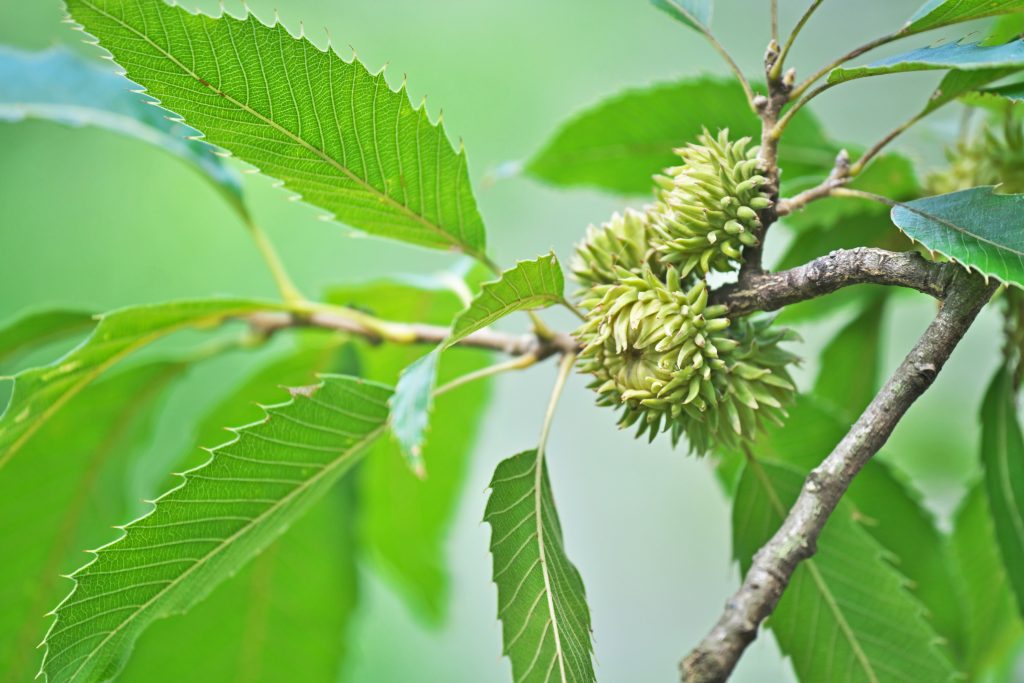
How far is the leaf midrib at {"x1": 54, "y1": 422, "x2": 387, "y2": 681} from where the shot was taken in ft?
1.93

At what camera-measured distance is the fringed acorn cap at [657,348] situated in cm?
54

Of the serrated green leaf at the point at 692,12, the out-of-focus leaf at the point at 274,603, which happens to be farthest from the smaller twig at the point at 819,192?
the out-of-focus leaf at the point at 274,603

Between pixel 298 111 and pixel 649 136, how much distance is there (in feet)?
1.37

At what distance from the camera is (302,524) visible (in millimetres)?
1104

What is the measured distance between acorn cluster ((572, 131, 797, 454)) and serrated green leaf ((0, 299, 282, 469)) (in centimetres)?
37

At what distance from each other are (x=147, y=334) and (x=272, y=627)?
1.55ft

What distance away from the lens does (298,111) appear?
0.60m

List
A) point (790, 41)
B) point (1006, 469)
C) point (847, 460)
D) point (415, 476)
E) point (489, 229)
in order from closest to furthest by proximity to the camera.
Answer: point (847, 460)
point (790, 41)
point (1006, 469)
point (415, 476)
point (489, 229)

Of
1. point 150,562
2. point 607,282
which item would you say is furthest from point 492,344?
point 150,562

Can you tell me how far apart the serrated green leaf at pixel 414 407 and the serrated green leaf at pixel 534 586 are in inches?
3.4

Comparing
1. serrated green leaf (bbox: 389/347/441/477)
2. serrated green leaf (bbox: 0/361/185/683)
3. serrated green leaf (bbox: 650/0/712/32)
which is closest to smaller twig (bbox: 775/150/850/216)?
serrated green leaf (bbox: 650/0/712/32)

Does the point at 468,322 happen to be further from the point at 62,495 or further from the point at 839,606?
the point at 62,495

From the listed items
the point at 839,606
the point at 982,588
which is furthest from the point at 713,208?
the point at 982,588

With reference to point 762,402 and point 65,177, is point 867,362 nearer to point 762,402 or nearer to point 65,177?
point 762,402
